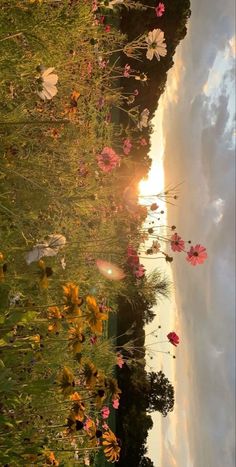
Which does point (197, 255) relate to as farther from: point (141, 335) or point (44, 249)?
point (141, 335)

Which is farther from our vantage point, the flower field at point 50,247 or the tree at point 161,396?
the tree at point 161,396

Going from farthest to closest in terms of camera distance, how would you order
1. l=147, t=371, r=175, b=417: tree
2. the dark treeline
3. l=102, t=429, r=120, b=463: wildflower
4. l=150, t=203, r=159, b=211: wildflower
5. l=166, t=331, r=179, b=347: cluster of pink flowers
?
l=147, t=371, r=175, b=417: tree → the dark treeline → l=166, t=331, r=179, b=347: cluster of pink flowers → l=150, t=203, r=159, b=211: wildflower → l=102, t=429, r=120, b=463: wildflower

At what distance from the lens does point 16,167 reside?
405 centimetres

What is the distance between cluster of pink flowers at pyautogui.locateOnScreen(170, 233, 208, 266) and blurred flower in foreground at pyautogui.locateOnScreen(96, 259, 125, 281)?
915 mm

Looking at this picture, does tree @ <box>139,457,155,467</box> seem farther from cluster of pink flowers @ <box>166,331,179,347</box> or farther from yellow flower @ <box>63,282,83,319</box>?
yellow flower @ <box>63,282,83,319</box>

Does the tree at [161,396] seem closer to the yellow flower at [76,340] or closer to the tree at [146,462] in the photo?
the tree at [146,462]

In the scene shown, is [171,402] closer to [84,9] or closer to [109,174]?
[109,174]

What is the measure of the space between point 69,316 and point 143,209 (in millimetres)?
3576

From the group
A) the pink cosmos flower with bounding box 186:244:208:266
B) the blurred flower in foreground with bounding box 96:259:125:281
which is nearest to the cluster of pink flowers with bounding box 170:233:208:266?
the pink cosmos flower with bounding box 186:244:208:266

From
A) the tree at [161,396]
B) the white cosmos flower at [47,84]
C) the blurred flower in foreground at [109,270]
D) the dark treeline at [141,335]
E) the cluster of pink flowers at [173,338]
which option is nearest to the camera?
the white cosmos flower at [47,84]

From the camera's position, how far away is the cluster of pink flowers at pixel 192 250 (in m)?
5.63

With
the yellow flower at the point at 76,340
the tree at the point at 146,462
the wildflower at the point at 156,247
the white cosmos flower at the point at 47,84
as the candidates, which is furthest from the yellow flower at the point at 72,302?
the tree at the point at 146,462

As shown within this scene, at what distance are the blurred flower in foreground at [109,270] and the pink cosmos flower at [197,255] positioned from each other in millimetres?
1076

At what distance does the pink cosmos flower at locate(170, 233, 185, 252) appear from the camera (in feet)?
18.4
